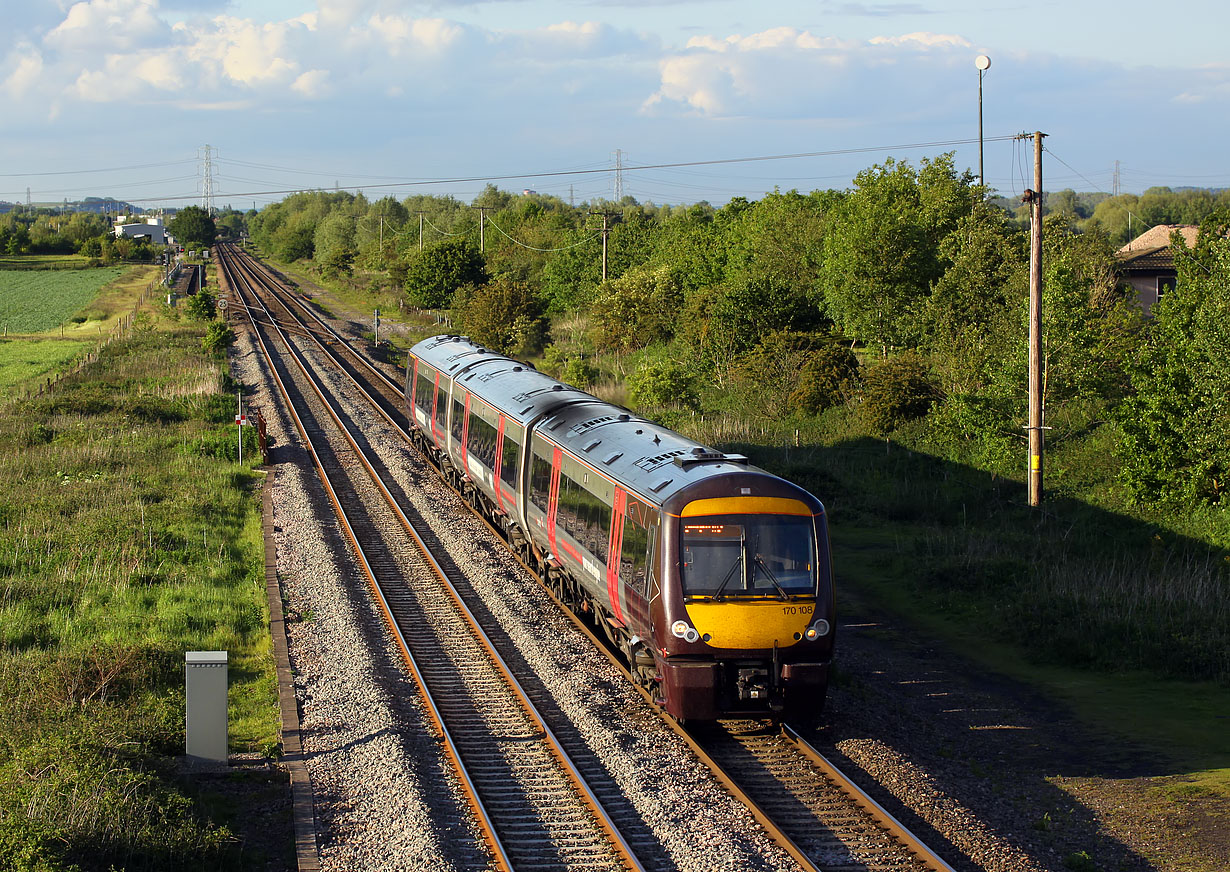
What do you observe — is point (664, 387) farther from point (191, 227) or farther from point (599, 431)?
point (191, 227)

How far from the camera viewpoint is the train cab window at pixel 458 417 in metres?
23.1

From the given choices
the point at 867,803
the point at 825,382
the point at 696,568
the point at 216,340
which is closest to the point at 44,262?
the point at 216,340

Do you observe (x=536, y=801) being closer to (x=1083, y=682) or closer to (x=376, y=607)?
(x=376, y=607)

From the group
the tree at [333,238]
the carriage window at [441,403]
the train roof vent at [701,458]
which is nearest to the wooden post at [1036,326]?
the train roof vent at [701,458]

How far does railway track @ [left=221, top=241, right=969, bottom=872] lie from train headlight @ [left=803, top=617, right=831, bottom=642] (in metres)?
1.13

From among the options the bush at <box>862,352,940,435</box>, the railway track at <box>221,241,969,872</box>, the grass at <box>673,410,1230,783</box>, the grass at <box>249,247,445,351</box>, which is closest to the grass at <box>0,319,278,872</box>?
the railway track at <box>221,241,969,872</box>

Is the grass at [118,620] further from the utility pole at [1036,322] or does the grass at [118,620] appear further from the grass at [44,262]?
the grass at [44,262]

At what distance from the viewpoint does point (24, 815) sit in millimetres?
8758

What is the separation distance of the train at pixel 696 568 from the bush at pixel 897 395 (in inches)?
559

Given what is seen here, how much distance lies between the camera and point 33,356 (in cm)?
5409

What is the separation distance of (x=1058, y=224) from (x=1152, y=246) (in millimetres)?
24544

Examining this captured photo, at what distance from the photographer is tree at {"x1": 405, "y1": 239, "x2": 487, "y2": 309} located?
2373 inches

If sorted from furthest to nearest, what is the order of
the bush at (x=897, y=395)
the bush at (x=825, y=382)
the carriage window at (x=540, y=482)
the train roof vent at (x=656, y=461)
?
the bush at (x=825, y=382) < the bush at (x=897, y=395) < the carriage window at (x=540, y=482) < the train roof vent at (x=656, y=461)

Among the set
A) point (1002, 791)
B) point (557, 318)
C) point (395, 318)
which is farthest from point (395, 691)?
point (395, 318)
